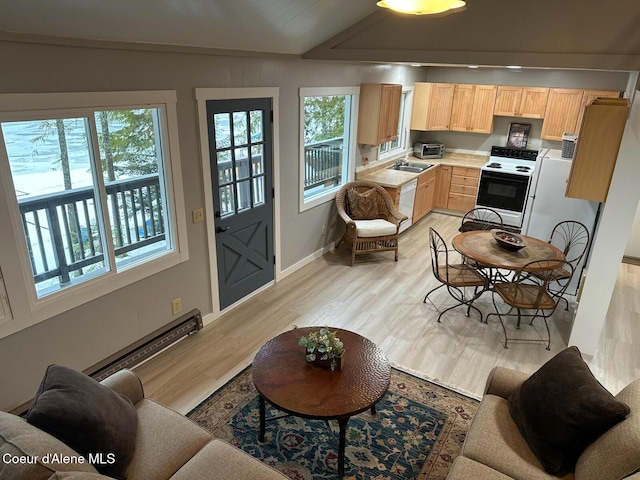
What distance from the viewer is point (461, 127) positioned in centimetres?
721

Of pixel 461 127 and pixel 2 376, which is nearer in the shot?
pixel 2 376

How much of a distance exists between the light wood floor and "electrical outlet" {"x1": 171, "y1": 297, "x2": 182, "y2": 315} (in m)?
0.28

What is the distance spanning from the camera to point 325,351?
2.59 metres

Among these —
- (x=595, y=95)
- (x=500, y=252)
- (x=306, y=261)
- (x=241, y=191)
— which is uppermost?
(x=595, y=95)

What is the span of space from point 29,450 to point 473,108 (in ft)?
23.5

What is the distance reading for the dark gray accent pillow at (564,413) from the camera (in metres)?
1.96

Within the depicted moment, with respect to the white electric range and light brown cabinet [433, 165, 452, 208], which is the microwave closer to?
light brown cabinet [433, 165, 452, 208]

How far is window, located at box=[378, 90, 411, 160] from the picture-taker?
6.93m

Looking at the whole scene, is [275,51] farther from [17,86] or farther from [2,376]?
[2,376]

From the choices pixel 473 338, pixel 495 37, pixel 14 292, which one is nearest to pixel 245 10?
pixel 495 37

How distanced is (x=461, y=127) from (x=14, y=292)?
666 centimetres

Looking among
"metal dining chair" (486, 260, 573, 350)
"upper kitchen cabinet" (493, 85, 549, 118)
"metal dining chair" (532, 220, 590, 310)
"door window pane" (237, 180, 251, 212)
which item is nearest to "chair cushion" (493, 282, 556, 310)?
"metal dining chair" (486, 260, 573, 350)

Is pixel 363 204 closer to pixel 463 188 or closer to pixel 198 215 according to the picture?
pixel 463 188

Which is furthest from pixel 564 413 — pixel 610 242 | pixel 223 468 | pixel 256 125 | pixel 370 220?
pixel 370 220
